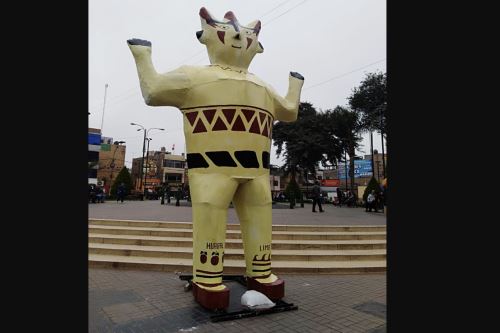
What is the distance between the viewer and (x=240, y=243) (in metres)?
7.68

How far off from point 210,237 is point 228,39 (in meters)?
2.68

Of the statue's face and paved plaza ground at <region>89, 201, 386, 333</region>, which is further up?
the statue's face

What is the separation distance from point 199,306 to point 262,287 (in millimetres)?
885

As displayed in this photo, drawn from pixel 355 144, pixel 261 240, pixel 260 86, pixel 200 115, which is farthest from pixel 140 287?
pixel 355 144

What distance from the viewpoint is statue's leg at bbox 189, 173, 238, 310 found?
14.0 feet

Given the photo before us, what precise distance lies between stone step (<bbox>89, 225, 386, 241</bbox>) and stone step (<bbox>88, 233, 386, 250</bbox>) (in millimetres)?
212

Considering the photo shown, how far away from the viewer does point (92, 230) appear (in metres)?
8.92

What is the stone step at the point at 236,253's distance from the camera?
712 cm

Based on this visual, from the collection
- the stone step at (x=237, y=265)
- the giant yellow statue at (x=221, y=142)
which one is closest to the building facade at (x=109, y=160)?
the stone step at (x=237, y=265)

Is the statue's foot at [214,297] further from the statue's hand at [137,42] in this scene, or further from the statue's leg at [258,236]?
the statue's hand at [137,42]

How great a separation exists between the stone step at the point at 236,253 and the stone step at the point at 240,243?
0.51 feet

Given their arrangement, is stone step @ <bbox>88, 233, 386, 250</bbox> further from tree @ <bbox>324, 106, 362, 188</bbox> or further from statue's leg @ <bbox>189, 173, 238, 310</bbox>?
tree @ <bbox>324, 106, 362, 188</bbox>

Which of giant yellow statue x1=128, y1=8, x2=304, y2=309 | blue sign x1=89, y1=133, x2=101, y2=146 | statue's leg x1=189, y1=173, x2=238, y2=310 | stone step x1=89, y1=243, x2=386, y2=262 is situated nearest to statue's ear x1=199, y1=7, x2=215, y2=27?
giant yellow statue x1=128, y1=8, x2=304, y2=309

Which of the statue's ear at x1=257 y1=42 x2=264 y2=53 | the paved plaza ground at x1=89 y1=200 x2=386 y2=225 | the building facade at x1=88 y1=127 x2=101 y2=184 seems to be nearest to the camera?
the statue's ear at x1=257 y1=42 x2=264 y2=53
